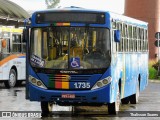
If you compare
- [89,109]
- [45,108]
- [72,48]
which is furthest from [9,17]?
[72,48]

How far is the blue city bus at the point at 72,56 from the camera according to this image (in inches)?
599

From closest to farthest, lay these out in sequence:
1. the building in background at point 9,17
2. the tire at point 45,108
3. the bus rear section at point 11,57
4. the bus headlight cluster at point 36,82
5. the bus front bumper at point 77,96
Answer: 1. the bus front bumper at point 77,96
2. the bus headlight cluster at point 36,82
3. the tire at point 45,108
4. the bus rear section at point 11,57
5. the building in background at point 9,17

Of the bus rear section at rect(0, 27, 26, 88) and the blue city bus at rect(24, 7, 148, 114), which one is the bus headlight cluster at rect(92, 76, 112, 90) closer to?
the blue city bus at rect(24, 7, 148, 114)

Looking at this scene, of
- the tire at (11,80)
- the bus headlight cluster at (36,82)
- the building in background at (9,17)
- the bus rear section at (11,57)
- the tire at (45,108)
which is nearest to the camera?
the bus headlight cluster at (36,82)

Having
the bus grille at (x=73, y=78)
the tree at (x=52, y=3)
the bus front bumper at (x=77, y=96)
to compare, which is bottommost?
the bus front bumper at (x=77, y=96)

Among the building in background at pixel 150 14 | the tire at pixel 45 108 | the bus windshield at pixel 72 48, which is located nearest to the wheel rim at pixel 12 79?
the tire at pixel 45 108

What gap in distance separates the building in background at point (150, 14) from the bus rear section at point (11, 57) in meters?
23.1

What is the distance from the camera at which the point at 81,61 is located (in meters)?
15.2

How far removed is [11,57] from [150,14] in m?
24.5

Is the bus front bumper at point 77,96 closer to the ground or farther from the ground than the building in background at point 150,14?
closer to the ground

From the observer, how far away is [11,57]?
28.7 meters

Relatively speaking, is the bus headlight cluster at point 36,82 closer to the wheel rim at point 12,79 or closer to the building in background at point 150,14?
the wheel rim at point 12,79

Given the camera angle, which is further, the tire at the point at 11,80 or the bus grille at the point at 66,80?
the tire at the point at 11,80

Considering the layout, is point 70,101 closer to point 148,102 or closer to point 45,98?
point 45,98
